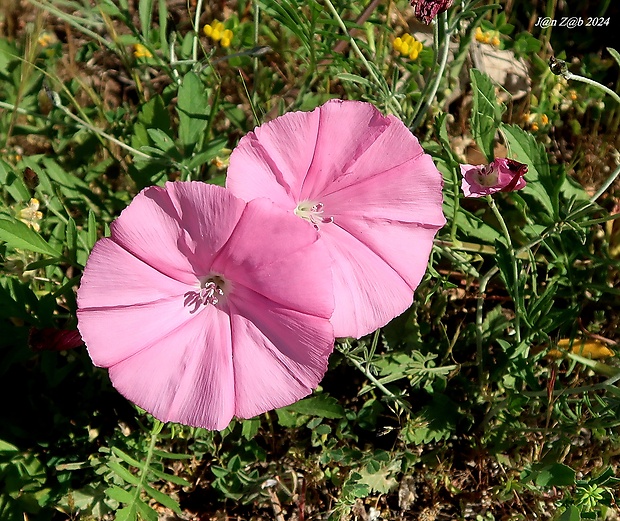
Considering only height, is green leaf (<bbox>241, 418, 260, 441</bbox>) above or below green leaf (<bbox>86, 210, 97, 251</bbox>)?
below

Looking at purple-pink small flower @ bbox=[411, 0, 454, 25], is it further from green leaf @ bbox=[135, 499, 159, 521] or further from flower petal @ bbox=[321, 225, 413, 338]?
green leaf @ bbox=[135, 499, 159, 521]

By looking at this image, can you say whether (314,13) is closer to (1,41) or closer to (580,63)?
(1,41)

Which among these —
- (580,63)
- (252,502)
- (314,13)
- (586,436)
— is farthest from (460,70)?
(252,502)

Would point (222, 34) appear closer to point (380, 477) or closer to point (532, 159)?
point (532, 159)

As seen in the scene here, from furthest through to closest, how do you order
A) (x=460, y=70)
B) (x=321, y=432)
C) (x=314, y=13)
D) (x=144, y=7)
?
1. (x=460, y=70)
2. (x=321, y=432)
3. (x=144, y=7)
4. (x=314, y=13)

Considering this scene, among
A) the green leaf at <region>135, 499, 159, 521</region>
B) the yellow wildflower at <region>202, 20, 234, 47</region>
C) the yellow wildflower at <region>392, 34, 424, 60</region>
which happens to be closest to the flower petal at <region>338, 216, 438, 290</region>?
the green leaf at <region>135, 499, 159, 521</region>
